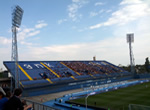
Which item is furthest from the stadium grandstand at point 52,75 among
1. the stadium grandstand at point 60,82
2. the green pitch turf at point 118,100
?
the green pitch turf at point 118,100

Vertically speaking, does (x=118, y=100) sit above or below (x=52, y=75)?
below

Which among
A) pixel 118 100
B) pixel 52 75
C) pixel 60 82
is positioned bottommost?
pixel 118 100

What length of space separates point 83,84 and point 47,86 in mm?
11051

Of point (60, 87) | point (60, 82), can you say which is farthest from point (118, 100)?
point (60, 82)

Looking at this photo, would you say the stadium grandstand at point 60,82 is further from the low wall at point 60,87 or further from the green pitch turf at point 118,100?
the green pitch turf at point 118,100

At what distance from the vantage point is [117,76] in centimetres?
5009

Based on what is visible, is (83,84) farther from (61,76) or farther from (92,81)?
(61,76)

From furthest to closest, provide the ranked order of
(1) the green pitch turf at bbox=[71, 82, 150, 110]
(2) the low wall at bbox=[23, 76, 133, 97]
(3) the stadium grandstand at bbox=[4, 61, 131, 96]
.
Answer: (3) the stadium grandstand at bbox=[4, 61, 131, 96]
(2) the low wall at bbox=[23, 76, 133, 97]
(1) the green pitch turf at bbox=[71, 82, 150, 110]

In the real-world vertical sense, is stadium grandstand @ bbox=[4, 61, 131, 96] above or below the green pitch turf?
above

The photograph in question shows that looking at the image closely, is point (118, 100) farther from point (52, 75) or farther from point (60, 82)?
point (52, 75)

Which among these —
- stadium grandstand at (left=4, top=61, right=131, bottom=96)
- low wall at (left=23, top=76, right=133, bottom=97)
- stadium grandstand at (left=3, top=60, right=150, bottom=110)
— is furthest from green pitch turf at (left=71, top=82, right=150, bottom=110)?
stadium grandstand at (left=4, top=61, right=131, bottom=96)

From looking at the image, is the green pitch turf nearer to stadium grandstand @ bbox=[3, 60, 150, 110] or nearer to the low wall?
stadium grandstand @ bbox=[3, 60, 150, 110]

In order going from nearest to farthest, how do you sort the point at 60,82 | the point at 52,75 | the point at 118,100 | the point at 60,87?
1. the point at 118,100
2. the point at 60,87
3. the point at 60,82
4. the point at 52,75

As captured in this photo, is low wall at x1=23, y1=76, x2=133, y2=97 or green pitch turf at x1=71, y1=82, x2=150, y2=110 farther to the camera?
low wall at x1=23, y1=76, x2=133, y2=97
